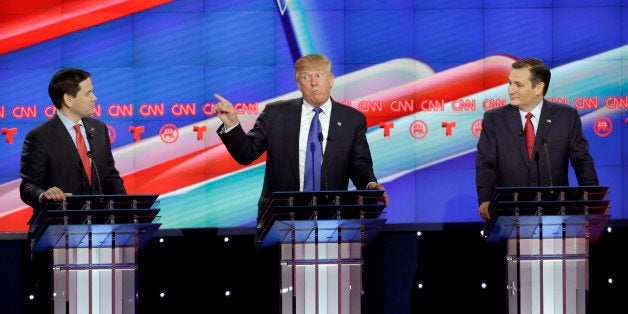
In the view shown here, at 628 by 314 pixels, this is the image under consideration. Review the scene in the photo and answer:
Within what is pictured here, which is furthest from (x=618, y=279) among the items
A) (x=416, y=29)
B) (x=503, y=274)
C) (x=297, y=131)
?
(x=416, y=29)

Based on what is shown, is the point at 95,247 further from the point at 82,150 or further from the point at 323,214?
the point at 323,214

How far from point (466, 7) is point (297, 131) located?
3868 mm

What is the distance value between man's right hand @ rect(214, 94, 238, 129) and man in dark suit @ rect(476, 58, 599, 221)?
1.37 meters

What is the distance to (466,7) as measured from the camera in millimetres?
9195

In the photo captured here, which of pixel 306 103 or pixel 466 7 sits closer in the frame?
pixel 306 103

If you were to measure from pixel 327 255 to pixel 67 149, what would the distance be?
151cm

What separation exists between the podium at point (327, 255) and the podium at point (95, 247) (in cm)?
61

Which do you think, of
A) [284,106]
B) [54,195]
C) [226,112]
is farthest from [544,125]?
[54,195]

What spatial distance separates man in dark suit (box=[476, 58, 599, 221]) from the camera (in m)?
5.76

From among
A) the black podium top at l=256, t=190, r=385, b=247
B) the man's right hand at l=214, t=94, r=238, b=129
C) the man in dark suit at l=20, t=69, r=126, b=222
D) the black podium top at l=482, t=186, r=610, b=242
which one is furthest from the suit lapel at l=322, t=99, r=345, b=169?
the man in dark suit at l=20, t=69, r=126, b=222

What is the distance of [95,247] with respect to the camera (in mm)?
4906

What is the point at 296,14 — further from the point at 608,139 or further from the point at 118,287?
the point at 118,287

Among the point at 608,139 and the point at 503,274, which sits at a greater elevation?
the point at 608,139

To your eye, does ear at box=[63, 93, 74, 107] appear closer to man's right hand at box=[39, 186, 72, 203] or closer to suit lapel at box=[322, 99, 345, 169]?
man's right hand at box=[39, 186, 72, 203]
